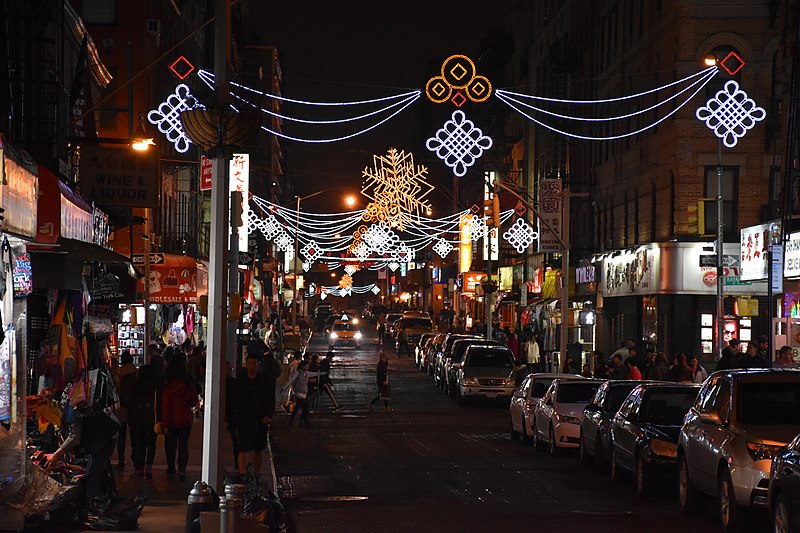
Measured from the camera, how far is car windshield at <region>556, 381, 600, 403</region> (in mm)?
25984

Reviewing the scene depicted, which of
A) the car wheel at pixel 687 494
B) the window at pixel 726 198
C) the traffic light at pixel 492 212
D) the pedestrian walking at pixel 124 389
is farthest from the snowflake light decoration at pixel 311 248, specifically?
the car wheel at pixel 687 494

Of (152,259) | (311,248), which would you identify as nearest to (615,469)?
(152,259)

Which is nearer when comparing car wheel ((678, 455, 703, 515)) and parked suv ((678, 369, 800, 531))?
parked suv ((678, 369, 800, 531))

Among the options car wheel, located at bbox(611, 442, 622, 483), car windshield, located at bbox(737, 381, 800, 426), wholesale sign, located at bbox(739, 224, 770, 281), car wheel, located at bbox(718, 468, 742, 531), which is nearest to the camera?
car wheel, located at bbox(718, 468, 742, 531)

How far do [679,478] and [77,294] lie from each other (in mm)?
10130

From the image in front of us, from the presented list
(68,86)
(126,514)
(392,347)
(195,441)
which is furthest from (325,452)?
(392,347)

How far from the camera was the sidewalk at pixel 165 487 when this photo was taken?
14.7 meters

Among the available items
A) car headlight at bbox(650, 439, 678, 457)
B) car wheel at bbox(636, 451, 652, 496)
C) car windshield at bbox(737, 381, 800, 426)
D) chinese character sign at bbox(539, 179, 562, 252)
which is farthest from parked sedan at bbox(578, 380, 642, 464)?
chinese character sign at bbox(539, 179, 562, 252)

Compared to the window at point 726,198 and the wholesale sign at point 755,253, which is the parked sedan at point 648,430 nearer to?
the wholesale sign at point 755,253

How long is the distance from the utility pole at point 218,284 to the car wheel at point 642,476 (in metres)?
6.94

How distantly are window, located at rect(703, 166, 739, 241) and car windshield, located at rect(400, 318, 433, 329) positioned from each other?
36362 millimetres

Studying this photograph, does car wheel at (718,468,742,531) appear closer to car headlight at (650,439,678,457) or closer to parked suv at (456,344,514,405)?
car headlight at (650,439,678,457)

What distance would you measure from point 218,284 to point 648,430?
746 centimetres

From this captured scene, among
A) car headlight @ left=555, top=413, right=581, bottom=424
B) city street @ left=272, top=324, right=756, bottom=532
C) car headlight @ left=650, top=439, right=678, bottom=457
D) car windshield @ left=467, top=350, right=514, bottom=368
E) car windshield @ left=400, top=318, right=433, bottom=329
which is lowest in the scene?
city street @ left=272, top=324, right=756, bottom=532
